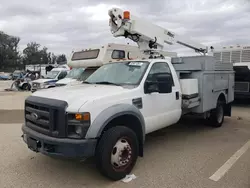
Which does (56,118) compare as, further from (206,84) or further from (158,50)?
(158,50)

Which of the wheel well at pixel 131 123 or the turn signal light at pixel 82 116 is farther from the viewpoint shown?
the wheel well at pixel 131 123

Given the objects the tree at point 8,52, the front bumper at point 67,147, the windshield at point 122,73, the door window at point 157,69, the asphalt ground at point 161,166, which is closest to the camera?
the front bumper at point 67,147

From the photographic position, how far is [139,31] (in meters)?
6.83

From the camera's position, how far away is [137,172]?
407 centimetres

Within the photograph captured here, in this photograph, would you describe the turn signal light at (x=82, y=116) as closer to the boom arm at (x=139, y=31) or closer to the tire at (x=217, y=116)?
the boom arm at (x=139, y=31)

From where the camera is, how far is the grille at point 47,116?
3396 mm

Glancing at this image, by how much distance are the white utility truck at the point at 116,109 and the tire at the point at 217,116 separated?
2.38ft

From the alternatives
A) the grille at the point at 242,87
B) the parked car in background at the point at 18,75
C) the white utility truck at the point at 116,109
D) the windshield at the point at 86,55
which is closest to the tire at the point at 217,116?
the white utility truck at the point at 116,109

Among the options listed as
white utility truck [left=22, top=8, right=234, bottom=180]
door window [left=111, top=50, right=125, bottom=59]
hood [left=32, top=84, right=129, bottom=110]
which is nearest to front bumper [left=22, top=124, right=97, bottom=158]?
white utility truck [left=22, top=8, right=234, bottom=180]

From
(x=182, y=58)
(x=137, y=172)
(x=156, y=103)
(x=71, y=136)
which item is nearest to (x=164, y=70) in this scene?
(x=156, y=103)

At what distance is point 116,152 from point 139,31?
406 cm

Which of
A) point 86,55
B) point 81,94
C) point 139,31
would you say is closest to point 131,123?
point 81,94

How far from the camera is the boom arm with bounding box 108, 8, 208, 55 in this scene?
6.71m

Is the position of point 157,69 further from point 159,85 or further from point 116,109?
point 116,109
